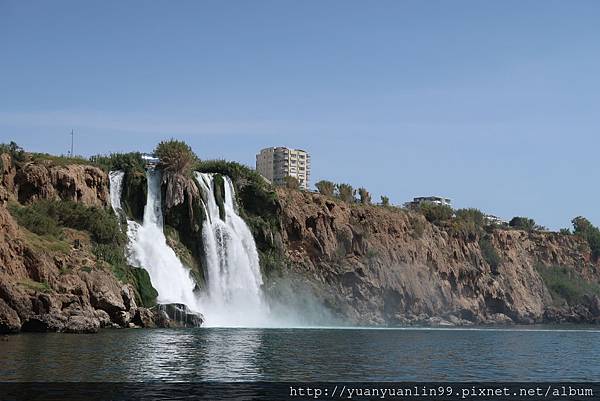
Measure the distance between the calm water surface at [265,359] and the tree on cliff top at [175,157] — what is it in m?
30.4

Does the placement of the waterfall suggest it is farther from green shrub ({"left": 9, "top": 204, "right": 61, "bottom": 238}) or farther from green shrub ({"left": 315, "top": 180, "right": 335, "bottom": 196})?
green shrub ({"left": 315, "top": 180, "right": 335, "bottom": 196})

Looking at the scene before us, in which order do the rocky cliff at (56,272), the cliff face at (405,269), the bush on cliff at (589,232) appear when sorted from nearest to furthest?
the rocky cliff at (56,272) → the cliff face at (405,269) → the bush on cliff at (589,232)

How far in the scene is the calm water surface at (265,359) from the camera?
31.6m

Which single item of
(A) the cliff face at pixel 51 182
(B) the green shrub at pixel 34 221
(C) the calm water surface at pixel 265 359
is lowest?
(C) the calm water surface at pixel 265 359

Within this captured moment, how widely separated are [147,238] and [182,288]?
604 centimetres

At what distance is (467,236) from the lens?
5251 inches

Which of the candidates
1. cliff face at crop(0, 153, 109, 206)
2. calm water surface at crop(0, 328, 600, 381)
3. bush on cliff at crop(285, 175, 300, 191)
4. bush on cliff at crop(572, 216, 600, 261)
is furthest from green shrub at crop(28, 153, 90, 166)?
bush on cliff at crop(572, 216, 600, 261)

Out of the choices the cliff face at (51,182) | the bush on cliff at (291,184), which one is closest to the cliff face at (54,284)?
the cliff face at (51,182)

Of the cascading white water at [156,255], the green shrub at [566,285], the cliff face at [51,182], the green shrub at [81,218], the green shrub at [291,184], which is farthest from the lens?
the green shrub at [566,285]

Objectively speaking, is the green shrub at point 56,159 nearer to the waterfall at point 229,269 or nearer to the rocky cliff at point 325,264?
the rocky cliff at point 325,264

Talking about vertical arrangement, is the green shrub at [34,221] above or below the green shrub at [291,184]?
below

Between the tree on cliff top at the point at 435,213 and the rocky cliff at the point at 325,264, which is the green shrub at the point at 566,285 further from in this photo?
the tree on cliff top at the point at 435,213

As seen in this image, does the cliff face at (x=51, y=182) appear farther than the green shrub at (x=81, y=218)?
Yes

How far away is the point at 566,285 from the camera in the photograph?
148 meters
